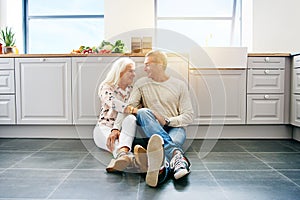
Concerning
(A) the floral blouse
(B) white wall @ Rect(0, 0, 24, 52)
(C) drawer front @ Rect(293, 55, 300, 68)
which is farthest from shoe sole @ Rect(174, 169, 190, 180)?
(B) white wall @ Rect(0, 0, 24, 52)

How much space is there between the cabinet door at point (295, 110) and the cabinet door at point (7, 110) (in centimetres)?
256

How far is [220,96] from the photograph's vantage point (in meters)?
2.86

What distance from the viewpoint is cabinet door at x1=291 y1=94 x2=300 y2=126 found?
9.00 ft

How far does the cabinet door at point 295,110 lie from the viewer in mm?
2742

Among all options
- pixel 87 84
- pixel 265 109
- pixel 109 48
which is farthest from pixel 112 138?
pixel 265 109

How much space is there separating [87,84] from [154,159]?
1.43 meters

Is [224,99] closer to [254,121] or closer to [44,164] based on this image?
[254,121]

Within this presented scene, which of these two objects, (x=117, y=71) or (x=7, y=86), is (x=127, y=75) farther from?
(x=7, y=86)

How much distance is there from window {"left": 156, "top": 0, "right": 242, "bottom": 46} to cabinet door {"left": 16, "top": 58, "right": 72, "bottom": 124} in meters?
1.54

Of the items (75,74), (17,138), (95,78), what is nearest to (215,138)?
(95,78)

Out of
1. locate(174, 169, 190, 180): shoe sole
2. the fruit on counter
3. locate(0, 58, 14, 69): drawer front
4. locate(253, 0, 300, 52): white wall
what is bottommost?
locate(174, 169, 190, 180): shoe sole

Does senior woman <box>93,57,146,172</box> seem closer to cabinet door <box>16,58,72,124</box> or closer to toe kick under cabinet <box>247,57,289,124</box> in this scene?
cabinet door <box>16,58,72,124</box>

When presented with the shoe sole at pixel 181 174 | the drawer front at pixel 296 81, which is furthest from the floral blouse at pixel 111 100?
the drawer front at pixel 296 81

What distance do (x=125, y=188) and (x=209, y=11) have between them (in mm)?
3021
